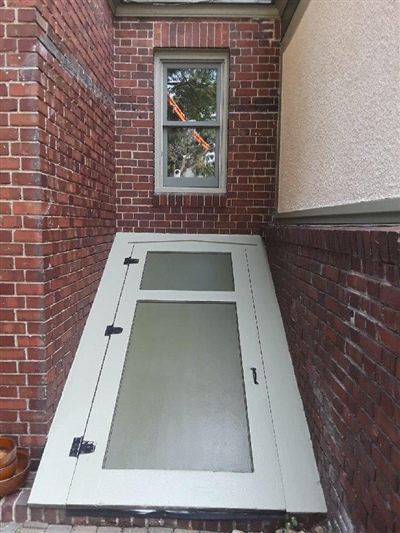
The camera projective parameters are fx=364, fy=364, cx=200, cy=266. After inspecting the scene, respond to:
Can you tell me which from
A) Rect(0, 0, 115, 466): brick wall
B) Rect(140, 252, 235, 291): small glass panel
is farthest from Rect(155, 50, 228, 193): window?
Rect(0, 0, 115, 466): brick wall

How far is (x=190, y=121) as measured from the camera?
3.86 m

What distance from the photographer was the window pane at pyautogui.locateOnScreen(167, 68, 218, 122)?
3854mm

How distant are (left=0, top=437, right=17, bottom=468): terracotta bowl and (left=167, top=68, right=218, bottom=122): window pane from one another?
328 cm

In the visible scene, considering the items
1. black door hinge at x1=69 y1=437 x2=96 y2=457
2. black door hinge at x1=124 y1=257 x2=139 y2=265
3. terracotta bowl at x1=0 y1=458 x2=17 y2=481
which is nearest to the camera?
terracotta bowl at x1=0 y1=458 x2=17 y2=481

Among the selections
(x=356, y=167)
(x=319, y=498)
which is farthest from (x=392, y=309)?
(x=319, y=498)

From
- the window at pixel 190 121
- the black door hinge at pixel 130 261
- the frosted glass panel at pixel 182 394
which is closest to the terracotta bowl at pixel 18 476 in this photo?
the frosted glass panel at pixel 182 394

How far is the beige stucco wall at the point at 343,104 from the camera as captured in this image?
1.61 meters

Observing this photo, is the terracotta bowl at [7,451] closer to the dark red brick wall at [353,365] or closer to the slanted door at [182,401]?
the slanted door at [182,401]

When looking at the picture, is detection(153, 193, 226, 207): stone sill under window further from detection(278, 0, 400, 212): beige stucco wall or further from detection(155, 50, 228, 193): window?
detection(278, 0, 400, 212): beige stucco wall

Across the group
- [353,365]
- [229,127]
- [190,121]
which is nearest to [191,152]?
[190,121]

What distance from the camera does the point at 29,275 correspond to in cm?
221

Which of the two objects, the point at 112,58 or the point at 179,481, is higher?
the point at 112,58

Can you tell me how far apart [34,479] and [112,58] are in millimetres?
3645

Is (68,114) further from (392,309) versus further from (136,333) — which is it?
(392,309)
